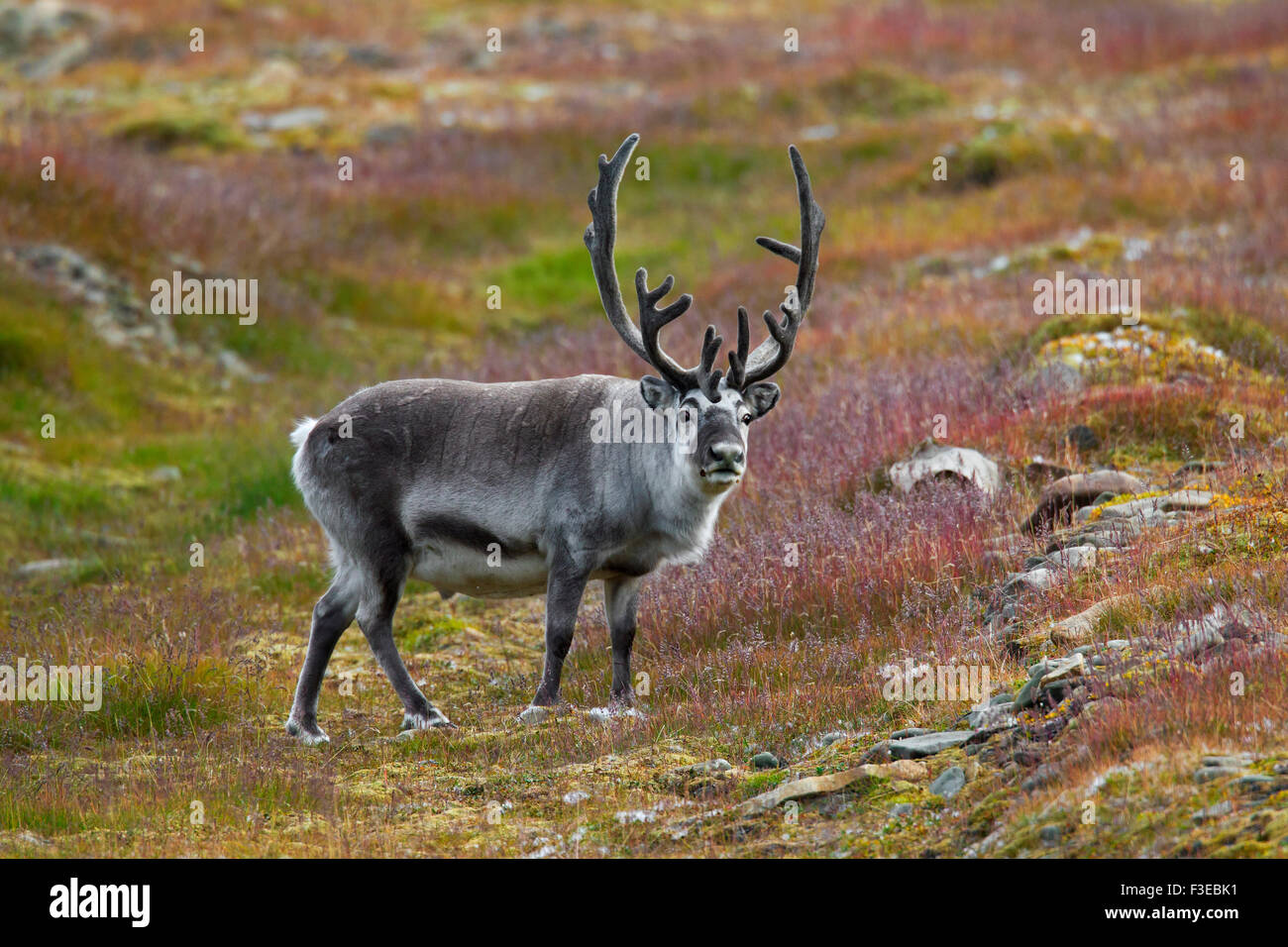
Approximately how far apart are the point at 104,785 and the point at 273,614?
11.6ft

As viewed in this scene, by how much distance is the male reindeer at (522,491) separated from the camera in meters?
8.34

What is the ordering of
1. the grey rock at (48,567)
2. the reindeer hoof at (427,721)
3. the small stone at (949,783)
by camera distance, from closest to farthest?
the small stone at (949,783) → the reindeer hoof at (427,721) → the grey rock at (48,567)

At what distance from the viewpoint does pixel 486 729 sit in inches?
329

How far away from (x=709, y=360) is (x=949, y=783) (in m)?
2.75

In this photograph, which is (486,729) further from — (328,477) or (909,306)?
(909,306)

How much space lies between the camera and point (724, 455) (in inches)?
299

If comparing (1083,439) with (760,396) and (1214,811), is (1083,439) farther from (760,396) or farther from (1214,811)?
(1214,811)

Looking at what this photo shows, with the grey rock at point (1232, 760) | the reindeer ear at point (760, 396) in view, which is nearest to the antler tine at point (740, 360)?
the reindeer ear at point (760, 396)

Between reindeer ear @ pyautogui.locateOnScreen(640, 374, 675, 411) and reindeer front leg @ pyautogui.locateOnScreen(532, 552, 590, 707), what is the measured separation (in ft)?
3.33

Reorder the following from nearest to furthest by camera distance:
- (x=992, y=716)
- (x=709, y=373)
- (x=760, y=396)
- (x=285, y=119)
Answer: (x=992, y=716), (x=709, y=373), (x=760, y=396), (x=285, y=119)

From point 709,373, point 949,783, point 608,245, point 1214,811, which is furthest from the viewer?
point 608,245

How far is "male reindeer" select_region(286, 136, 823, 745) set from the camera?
8336mm

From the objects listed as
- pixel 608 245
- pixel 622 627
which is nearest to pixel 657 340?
pixel 608 245

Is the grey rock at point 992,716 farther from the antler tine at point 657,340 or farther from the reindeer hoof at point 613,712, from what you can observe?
the antler tine at point 657,340
